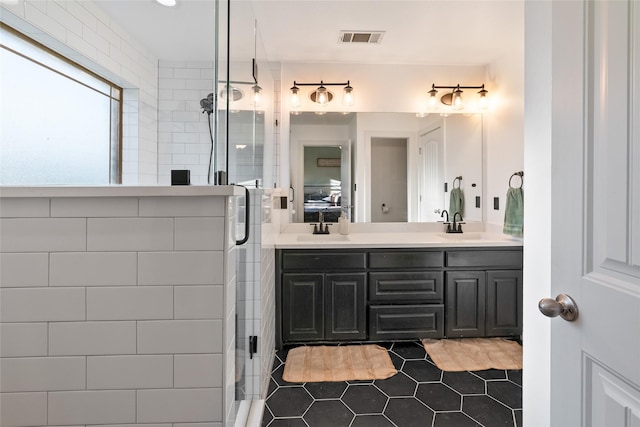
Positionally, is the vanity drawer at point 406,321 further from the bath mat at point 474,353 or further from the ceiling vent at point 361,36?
the ceiling vent at point 361,36

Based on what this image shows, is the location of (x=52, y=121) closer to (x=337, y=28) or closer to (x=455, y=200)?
(x=337, y=28)

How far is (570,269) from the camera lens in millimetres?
704

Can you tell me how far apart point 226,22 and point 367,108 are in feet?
6.59

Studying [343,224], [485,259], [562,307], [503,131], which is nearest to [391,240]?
[343,224]

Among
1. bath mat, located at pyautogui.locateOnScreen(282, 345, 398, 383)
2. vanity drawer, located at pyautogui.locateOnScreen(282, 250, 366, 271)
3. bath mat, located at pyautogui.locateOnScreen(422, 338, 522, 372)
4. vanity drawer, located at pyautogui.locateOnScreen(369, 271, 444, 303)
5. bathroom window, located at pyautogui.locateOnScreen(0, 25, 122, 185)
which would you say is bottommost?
bath mat, located at pyautogui.locateOnScreen(282, 345, 398, 383)

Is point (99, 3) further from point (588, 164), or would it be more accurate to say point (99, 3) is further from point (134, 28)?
point (588, 164)

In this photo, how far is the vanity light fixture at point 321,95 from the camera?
9.39 feet

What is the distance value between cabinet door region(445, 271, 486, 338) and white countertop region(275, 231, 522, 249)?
256mm

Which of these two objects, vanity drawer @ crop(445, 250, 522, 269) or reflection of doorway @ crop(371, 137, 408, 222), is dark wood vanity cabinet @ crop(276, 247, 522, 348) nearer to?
vanity drawer @ crop(445, 250, 522, 269)

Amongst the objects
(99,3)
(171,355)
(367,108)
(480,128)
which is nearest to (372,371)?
(171,355)

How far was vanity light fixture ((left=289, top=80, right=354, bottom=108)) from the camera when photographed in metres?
2.86

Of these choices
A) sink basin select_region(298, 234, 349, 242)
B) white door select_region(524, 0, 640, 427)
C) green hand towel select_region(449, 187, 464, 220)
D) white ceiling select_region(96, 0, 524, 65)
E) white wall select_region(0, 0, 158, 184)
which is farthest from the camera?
green hand towel select_region(449, 187, 464, 220)

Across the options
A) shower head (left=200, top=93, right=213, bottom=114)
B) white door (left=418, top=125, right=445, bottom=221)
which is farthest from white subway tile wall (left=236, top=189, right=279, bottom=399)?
white door (left=418, top=125, right=445, bottom=221)

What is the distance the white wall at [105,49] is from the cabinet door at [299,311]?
138 centimetres
